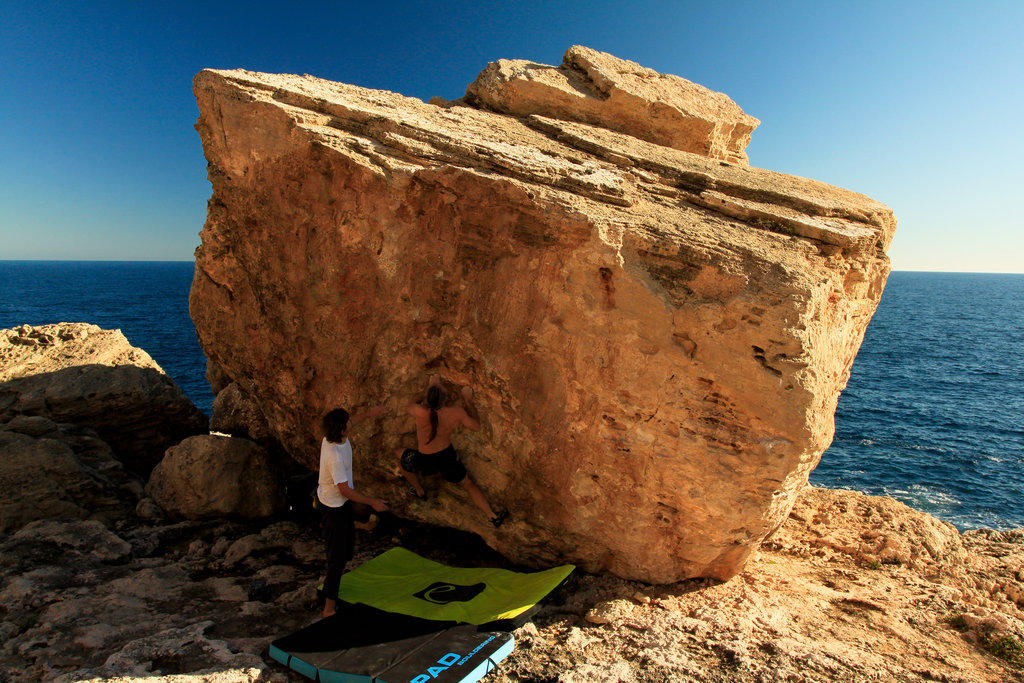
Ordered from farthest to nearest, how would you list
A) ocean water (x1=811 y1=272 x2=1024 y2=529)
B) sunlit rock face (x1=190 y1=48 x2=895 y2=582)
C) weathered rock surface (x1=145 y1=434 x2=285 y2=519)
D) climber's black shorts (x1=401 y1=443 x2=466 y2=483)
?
ocean water (x1=811 y1=272 x2=1024 y2=529) → weathered rock surface (x1=145 y1=434 x2=285 y2=519) → climber's black shorts (x1=401 y1=443 x2=466 y2=483) → sunlit rock face (x1=190 y1=48 x2=895 y2=582)

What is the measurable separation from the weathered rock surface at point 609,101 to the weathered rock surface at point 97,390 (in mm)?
7082

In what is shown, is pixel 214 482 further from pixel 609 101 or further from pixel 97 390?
pixel 609 101

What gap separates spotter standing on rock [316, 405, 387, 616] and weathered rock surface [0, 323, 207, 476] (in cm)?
560

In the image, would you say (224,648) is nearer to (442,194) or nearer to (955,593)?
(442,194)

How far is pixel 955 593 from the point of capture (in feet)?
20.4

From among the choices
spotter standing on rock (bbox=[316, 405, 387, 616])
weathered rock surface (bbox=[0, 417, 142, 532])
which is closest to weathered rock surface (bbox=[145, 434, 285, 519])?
weathered rock surface (bbox=[0, 417, 142, 532])

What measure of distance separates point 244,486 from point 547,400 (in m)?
4.65

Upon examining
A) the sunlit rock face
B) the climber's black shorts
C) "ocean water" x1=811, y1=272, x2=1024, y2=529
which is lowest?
"ocean water" x1=811, y1=272, x2=1024, y2=529

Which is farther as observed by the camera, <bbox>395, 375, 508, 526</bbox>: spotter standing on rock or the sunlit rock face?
<bbox>395, 375, 508, 526</bbox>: spotter standing on rock

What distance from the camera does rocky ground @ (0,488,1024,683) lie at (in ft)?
15.5

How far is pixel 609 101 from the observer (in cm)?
800

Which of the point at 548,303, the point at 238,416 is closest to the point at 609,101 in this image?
the point at 548,303

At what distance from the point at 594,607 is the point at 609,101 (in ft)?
20.8

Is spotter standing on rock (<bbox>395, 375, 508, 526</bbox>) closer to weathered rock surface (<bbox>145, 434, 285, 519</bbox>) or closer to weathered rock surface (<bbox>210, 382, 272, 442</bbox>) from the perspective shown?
weathered rock surface (<bbox>145, 434, 285, 519</bbox>)
